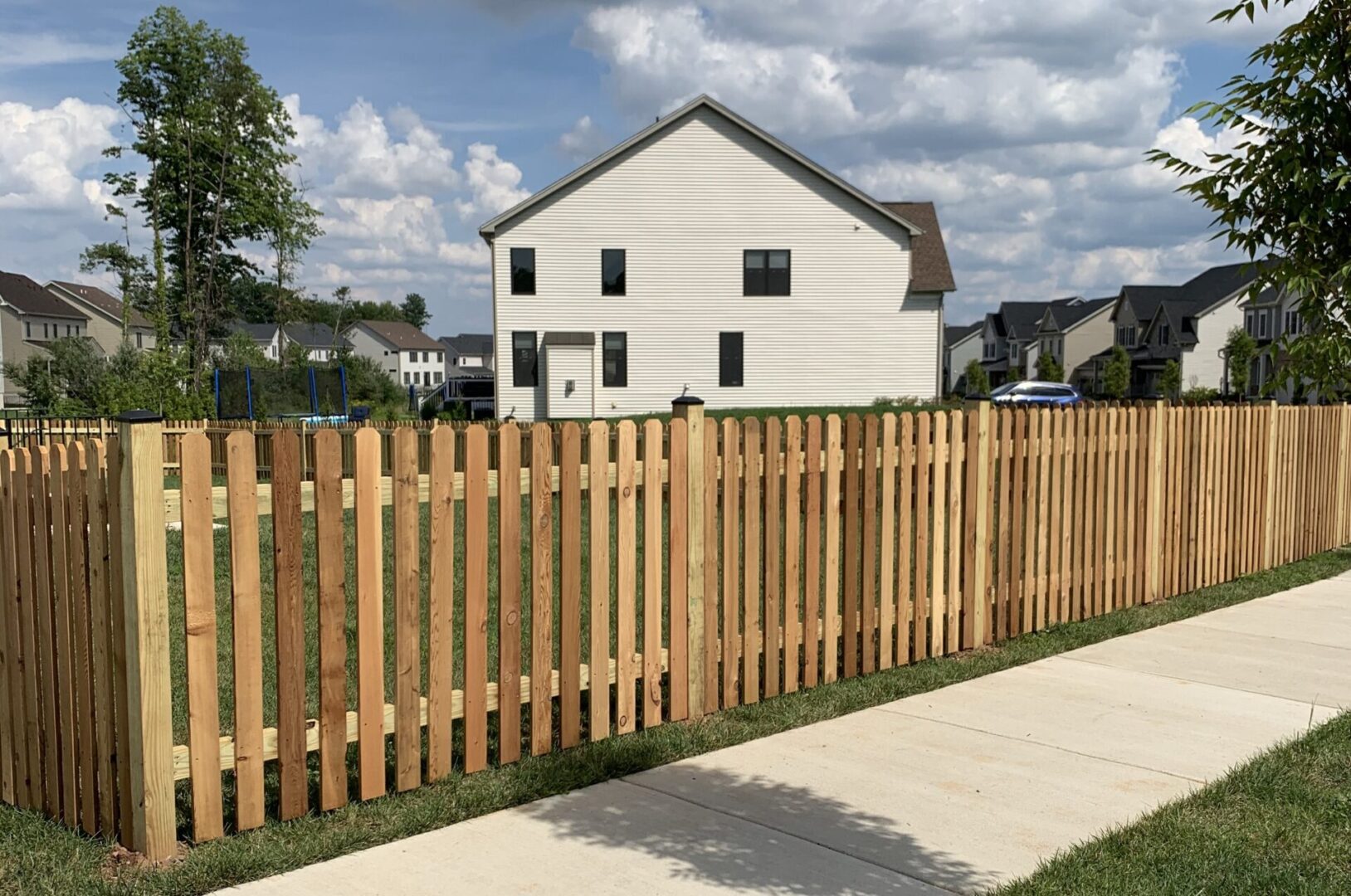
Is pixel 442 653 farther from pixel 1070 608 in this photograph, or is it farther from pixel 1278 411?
pixel 1278 411

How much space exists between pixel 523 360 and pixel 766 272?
875cm

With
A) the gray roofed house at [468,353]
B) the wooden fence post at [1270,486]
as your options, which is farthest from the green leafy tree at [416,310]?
the wooden fence post at [1270,486]

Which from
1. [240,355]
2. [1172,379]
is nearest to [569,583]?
[240,355]

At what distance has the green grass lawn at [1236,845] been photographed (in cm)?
400

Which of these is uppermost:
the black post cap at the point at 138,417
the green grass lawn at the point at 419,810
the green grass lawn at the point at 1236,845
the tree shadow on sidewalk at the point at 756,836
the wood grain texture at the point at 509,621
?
the black post cap at the point at 138,417

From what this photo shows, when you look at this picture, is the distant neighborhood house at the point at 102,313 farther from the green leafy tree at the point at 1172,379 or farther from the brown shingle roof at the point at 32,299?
the green leafy tree at the point at 1172,379

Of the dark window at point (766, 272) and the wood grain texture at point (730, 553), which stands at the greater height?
the dark window at point (766, 272)

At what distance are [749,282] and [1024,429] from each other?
31.8 meters

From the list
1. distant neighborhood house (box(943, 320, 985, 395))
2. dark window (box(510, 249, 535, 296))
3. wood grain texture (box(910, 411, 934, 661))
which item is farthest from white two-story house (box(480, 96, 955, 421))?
distant neighborhood house (box(943, 320, 985, 395))

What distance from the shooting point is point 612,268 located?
127 feet

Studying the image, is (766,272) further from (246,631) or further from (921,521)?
(246,631)

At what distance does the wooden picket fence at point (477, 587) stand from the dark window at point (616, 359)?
30186 millimetres

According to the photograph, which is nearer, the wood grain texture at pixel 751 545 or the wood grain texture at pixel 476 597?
the wood grain texture at pixel 476 597

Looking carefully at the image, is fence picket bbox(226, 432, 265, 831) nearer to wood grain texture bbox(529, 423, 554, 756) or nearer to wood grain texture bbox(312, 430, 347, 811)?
wood grain texture bbox(312, 430, 347, 811)
